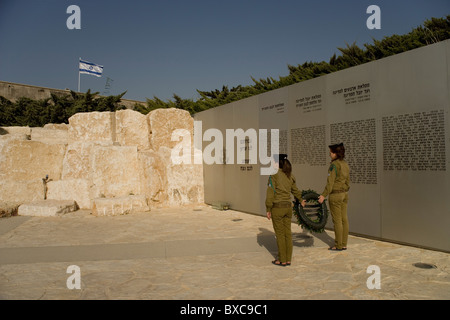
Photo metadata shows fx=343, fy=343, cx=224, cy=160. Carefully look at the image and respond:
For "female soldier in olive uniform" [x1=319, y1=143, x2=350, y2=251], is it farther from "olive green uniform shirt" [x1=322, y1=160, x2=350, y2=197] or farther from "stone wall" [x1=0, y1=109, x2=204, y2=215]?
"stone wall" [x1=0, y1=109, x2=204, y2=215]

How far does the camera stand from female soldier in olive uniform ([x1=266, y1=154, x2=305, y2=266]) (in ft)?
15.5

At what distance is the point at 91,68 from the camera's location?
27.8 meters

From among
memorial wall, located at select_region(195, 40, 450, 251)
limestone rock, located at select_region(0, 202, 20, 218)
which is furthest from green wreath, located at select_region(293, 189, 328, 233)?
limestone rock, located at select_region(0, 202, 20, 218)

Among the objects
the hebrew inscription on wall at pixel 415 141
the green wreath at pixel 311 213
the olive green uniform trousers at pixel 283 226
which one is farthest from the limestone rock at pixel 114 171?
the hebrew inscription on wall at pixel 415 141

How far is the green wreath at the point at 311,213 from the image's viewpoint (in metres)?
5.39

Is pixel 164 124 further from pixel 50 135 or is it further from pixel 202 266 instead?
pixel 202 266

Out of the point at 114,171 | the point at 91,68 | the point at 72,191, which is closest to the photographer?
the point at 114,171

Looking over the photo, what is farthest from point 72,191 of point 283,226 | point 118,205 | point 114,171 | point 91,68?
point 91,68

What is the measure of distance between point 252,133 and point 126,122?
4.84 meters

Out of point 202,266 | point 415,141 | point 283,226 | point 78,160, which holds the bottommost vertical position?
point 202,266

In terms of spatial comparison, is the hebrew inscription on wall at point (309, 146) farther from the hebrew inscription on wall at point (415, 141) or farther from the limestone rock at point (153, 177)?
the limestone rock at point (153, 177)

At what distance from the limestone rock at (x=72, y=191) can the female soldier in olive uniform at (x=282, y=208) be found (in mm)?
8055

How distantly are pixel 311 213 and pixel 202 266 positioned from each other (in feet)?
6.33
